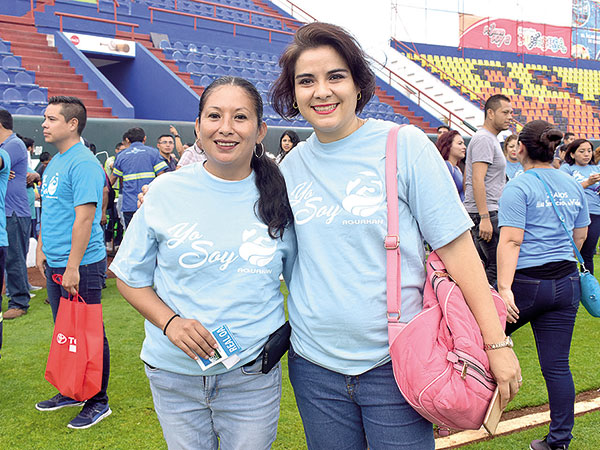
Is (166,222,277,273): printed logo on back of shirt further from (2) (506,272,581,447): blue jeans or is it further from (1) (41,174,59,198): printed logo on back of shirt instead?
(1) (41,174,59,198): printed logo on back of shirt

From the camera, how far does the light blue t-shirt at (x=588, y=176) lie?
5.79 metres

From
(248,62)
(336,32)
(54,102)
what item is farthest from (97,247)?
(248,62)

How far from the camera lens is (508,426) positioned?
3.08 meters

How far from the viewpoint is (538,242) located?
8.88 ft

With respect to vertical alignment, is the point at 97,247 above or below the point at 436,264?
below

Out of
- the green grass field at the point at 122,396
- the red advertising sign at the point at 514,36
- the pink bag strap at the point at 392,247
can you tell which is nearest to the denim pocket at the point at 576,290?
the green grass field at the point at 122,396

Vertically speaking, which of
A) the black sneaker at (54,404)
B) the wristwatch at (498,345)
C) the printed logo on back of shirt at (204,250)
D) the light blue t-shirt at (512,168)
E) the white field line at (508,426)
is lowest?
the white field line at (508,426)

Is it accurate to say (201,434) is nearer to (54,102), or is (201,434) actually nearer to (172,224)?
(172,224)

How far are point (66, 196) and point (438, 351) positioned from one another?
2.44 metres

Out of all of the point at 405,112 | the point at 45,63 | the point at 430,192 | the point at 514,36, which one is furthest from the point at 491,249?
the point at 514,36

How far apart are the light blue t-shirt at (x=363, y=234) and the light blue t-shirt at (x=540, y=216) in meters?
1.36

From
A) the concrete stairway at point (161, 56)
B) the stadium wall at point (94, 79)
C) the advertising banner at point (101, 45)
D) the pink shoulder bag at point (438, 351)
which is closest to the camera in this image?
the pink shoulder bag at point (438, 351)

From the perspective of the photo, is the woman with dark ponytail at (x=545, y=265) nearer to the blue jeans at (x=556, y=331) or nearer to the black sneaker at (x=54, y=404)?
the blue jeans at (x=556, y=331)

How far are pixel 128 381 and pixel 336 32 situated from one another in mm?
3041
